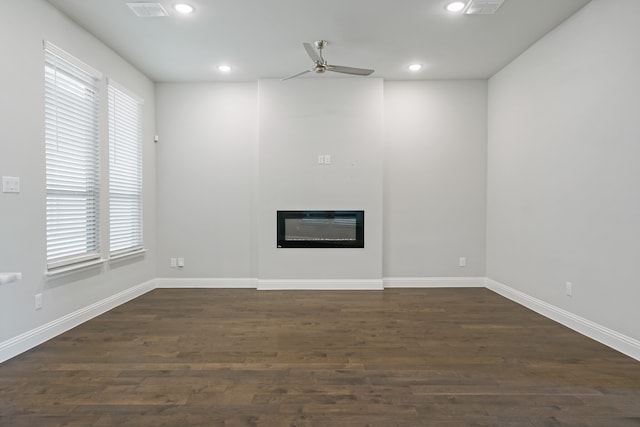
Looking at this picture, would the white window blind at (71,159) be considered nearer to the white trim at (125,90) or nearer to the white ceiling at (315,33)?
the white trim at (125,90)

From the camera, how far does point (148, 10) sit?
9.95ft

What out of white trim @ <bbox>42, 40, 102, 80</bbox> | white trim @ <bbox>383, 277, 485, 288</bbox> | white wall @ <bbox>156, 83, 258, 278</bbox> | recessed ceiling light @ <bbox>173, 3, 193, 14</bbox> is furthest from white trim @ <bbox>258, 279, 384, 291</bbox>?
recessed ceiling light @ <bbox>173, 3, 193, 14</bbox>

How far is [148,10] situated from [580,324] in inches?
188

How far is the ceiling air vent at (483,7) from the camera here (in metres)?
2.89

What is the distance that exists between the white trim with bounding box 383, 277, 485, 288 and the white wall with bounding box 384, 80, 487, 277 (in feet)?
0.20

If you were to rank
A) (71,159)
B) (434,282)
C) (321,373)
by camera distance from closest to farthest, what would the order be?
→ (321,373)
(71,159)
(434,282)

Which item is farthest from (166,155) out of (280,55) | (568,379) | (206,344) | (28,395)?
(568,379)

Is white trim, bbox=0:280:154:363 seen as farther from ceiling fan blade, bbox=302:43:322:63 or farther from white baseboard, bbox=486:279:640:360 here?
white baseboard, bbox=486:279:640:360

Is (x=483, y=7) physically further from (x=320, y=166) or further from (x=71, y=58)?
(x=71, y=58)

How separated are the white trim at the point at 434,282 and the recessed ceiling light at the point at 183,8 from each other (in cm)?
390

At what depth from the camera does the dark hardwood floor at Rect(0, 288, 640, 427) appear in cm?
185

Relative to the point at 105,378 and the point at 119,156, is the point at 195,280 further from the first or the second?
the point at 105,378

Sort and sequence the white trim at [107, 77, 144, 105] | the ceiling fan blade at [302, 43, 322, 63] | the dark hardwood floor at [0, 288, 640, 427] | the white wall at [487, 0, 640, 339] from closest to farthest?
the dark hardwood floor at [0, 288, 640, 427]
the white wall at [487, 0, 640, 339]
the ceiling fan blade at [302, 43, 322, 63]
the white trim at [107, 77, 144, 105]

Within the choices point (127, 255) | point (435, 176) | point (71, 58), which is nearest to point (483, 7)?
point (435, 176)
